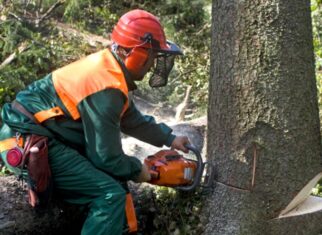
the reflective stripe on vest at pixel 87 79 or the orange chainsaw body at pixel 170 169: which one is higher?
the reflective stripe on vest at pixel 87 79

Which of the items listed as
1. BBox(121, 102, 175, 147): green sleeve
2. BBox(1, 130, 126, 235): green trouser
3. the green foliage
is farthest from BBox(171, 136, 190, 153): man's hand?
BBox(1, 130, 126, 235): green trouser

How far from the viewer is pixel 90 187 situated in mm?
3154

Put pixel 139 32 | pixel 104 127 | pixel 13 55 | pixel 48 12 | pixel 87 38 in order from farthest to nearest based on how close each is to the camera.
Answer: pixel 87 38 → pixel 48 12 → pixel 13 55 → pixel 139 32 → pixel 104 127

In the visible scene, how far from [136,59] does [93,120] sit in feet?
1.62

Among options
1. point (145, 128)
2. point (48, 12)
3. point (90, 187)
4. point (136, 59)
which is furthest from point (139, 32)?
point (48, 12)

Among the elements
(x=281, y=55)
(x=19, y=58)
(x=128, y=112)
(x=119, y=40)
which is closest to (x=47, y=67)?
(x=19, y=58)

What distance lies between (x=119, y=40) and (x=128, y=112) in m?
0.70

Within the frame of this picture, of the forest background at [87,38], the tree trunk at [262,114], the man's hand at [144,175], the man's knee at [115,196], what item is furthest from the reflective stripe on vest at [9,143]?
the forest background at [87,38]

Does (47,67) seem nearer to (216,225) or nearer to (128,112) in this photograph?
(128,112)

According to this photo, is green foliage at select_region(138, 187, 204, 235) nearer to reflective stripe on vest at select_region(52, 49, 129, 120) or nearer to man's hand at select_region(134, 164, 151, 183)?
man's hand at select_region(134, 164, 151, 183)

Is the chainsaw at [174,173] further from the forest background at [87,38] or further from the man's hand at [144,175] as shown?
the forest background at [87,38]

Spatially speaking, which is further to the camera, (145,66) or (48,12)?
(48,12)

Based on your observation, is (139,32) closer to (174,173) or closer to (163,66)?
(163,66)

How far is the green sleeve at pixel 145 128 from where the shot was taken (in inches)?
145
